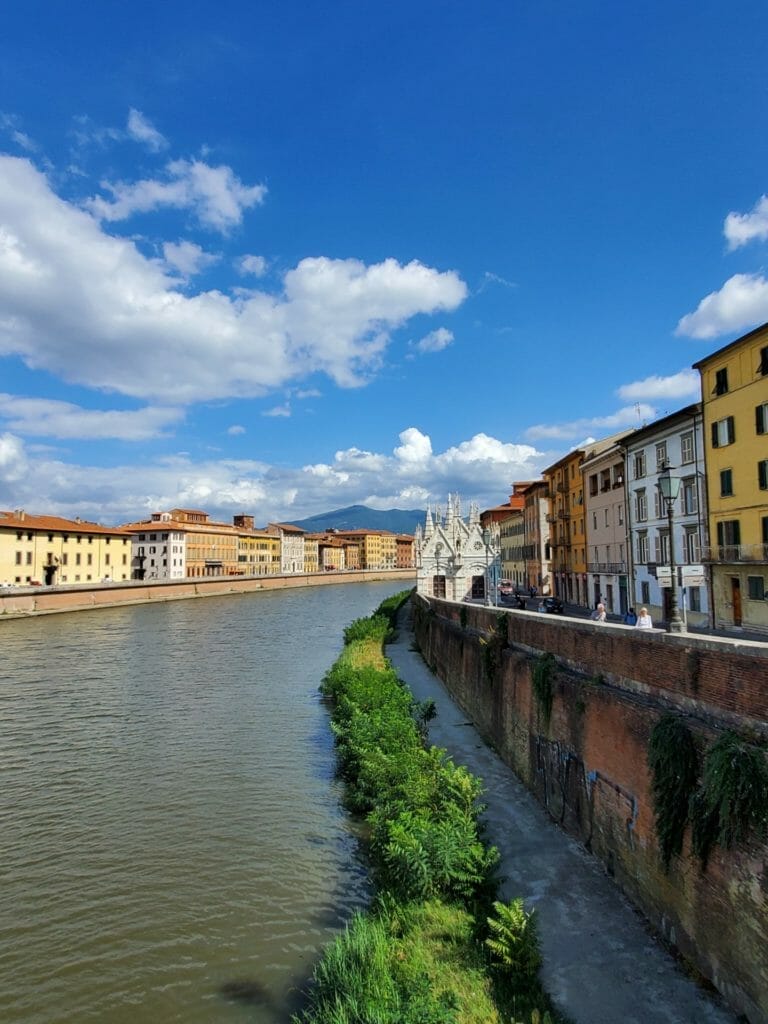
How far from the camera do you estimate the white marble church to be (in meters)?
53.8

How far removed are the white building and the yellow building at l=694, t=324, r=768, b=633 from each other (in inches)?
30.7

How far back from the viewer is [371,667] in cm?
2444

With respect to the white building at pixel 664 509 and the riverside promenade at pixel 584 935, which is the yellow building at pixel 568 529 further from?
the riverside promenade at pixel 584 935

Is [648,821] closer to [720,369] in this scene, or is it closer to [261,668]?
[720,369]

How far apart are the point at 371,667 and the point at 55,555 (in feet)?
183

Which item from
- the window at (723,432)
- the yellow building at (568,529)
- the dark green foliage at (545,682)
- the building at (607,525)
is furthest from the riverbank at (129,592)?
the window at (723,432)

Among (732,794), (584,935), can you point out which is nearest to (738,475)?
(584,935)

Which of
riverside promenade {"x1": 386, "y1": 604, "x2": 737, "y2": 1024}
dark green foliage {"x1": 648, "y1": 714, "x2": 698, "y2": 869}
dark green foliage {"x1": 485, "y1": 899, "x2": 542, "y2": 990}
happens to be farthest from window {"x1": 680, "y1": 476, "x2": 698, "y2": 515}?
dark green foliage {"x1": 485, "y1": 899, "x2": 542, "y2": 990}

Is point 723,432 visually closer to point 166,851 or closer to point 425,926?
point 425,926

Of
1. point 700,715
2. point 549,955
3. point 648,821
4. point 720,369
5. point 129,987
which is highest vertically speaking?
point 720,369

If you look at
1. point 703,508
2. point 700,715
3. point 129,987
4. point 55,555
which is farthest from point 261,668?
point 55,555

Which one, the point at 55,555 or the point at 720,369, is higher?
the point at 720,369

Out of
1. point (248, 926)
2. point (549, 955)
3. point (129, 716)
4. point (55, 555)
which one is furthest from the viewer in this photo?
point (55, 555)

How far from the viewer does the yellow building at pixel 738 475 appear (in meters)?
23.1
